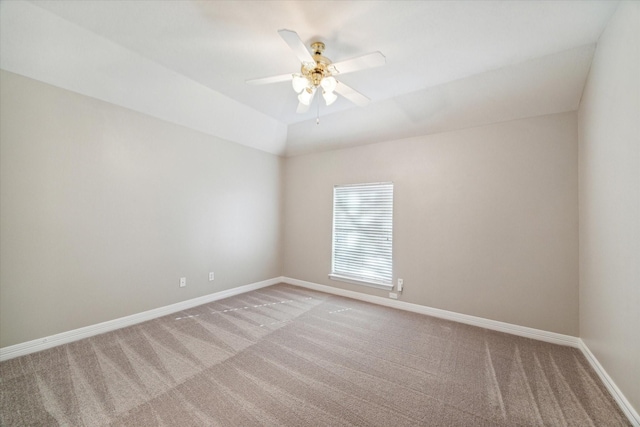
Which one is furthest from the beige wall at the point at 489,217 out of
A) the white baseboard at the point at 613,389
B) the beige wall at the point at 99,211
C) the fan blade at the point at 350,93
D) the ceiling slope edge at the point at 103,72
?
the beige wall at the point at 99,211

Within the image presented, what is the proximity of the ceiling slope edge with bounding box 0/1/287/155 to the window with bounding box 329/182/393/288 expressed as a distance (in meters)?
2.15

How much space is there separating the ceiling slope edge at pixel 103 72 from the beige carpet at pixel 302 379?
2667mm

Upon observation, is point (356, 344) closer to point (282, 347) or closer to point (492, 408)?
point (282, 347)

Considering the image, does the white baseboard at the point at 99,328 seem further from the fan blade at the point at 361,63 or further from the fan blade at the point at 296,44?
the fan blade at the point at 361,63

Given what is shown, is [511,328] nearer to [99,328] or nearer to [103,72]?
[99,328]

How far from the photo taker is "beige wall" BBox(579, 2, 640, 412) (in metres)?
1.57

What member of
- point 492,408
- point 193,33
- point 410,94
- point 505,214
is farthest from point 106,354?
point 505,214

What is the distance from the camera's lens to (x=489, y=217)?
10.2 ft

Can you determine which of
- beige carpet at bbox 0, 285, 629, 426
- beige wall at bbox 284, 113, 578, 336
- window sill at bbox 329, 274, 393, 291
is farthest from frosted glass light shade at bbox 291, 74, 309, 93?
window sill at bbox 329, 274, 393, 291

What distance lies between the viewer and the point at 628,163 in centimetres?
164

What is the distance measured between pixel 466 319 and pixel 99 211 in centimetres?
461

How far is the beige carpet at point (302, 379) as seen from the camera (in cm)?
166

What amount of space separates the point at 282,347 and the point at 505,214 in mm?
3019

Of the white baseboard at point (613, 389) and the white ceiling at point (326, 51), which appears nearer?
the white baseboard at point (613, 389)
